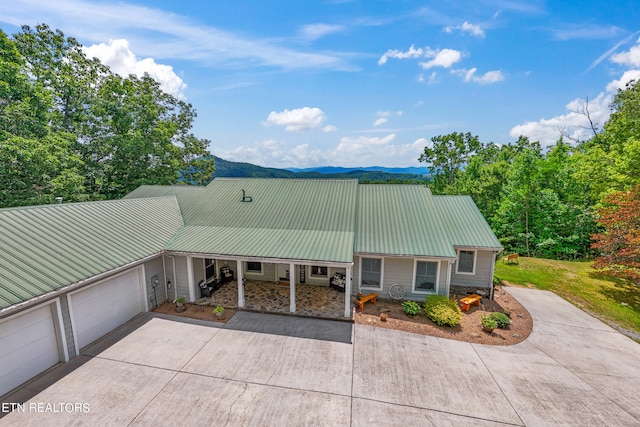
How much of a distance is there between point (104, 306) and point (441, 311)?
1238 centimetres

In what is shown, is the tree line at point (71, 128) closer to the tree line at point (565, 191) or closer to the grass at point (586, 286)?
the grass at point (586, 286)

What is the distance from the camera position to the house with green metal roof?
24.6 feet

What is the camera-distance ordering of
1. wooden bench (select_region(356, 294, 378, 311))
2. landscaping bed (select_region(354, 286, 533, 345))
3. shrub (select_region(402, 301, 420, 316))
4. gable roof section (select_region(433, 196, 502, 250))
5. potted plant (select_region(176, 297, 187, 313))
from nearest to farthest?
landscaping bed (select_region(354, 286, 533, 345)), shrub (select_region(402, 301, 420, 316)), potted plant (select_region(176, 297, 187, 313)), wooden bench (select_region(356, 294, 378, 311)), gable roof section (select_region(433, 196, 502, 250))

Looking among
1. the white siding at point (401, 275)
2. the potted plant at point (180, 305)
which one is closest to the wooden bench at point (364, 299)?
the white siding at point (401, 275)

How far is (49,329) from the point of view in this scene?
764cm

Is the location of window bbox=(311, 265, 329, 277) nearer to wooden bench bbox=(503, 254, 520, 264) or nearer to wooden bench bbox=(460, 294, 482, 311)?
wooden bench bbox=(460, 294, 482, 311)

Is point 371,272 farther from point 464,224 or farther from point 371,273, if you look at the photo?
point 464,224

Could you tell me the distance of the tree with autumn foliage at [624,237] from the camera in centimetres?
1327

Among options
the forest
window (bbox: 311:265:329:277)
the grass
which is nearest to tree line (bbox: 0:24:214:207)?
the forest

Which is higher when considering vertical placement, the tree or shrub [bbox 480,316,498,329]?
the tree

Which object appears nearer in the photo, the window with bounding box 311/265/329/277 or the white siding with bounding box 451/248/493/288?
the white siding with bounding box 451/248/493/288

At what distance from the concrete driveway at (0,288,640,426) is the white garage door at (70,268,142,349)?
0.51 meters

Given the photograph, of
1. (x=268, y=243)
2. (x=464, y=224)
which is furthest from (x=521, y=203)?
(x=268, y=243)

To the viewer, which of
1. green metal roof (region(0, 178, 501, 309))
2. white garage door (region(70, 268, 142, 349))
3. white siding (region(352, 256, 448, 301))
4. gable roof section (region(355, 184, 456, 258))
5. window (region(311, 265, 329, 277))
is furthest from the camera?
window (region(311, 265, 329, 277))
